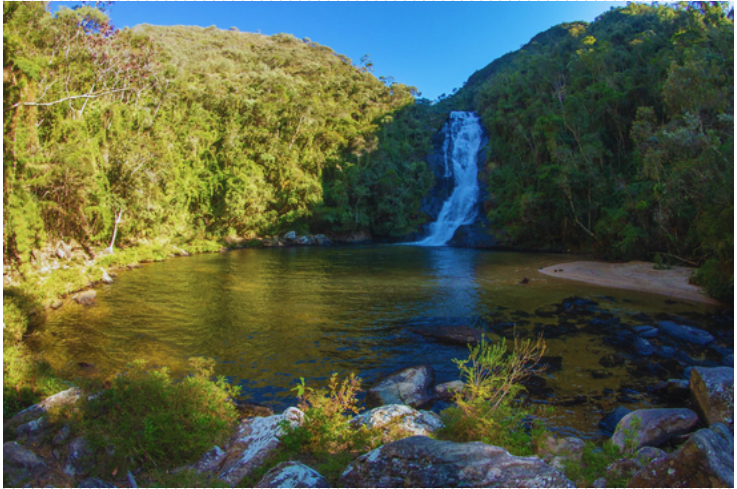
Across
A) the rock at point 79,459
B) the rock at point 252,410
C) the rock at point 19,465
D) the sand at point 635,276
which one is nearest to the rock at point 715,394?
the rock at point 252,410

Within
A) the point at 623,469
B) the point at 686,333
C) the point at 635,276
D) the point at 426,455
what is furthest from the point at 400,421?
the point at 635,276

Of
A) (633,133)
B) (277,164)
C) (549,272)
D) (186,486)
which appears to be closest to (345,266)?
(549,272)

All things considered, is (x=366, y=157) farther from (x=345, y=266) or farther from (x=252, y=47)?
(x=252, y=47)

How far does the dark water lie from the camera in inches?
348

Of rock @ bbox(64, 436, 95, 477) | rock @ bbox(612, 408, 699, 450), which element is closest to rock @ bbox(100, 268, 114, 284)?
rock @ bbox(64, 436, 95, 477)

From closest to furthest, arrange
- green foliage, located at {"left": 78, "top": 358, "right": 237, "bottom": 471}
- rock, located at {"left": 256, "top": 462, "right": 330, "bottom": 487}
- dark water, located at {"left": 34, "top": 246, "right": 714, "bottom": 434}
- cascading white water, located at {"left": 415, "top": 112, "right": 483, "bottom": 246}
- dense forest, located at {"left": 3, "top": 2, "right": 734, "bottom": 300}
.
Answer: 1. rock, located at {"left": 256, "top": 462, "right": 330, "bottom": 487}
2. green foliage, located at {"left": 78, "top": 358, "right": 237, "bottom": 471}
3. dark water, located at {"left": 34, "top": 246, "right": 714, "bottom": 434}
4. dense forest, located at {"left": 3, "top": 2, "right": 734, "bottom": 300}
5. cascading white water, located at {"left": 415, "top": 112, "right": 483, "bottom": 246}

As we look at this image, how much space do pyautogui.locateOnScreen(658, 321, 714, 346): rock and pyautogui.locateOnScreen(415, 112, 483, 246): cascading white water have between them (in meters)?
32.4

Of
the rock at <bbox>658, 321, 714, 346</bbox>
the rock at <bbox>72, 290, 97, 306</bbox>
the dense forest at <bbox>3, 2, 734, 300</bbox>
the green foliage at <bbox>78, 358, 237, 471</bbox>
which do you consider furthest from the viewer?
the dense forest at <bbox>3, 2, 734, 300</bbox>

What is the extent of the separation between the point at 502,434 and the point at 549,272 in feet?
68.8

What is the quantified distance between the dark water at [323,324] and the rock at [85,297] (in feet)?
1.53

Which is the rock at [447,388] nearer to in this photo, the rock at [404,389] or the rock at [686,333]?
the rock at [404,389]

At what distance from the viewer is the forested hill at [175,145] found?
699 inches

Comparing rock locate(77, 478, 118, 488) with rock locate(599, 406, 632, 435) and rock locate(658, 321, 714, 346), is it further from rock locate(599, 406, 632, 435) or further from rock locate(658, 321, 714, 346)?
rock locate(658, 321, 714, 346)

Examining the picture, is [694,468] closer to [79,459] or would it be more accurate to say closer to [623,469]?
[623,469]
